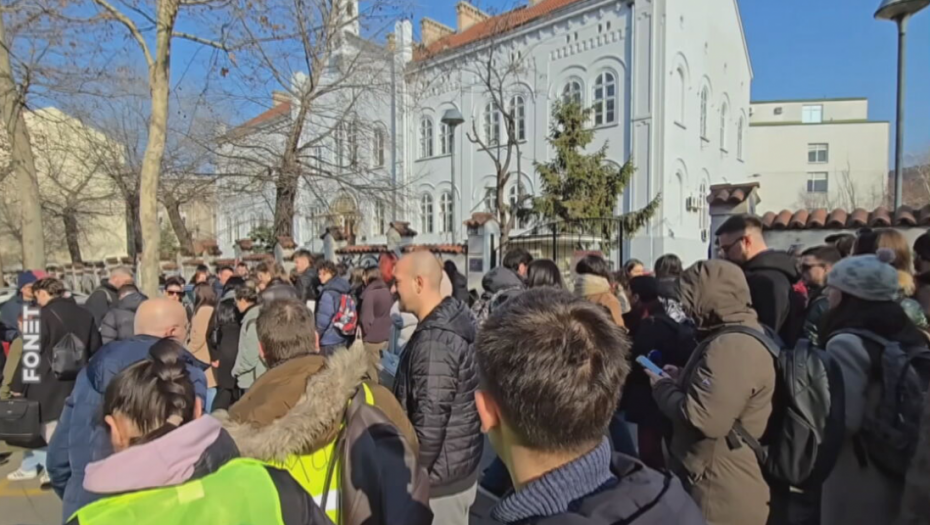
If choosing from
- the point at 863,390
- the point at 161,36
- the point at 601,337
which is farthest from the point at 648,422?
the point at 161,36

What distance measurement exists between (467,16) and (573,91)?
40.1 ft

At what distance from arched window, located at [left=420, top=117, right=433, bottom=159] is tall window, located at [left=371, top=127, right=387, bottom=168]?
84.7 inches

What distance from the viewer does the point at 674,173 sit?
910 inches

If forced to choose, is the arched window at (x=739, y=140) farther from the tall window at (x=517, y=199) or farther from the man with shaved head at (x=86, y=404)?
the man with shaved head at (x=86, y=404)

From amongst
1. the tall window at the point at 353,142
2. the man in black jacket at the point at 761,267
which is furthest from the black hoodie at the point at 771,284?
the tall window at the point at 353,142

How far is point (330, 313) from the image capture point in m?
6.65

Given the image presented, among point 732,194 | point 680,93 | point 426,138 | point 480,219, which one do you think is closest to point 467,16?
point 426,138

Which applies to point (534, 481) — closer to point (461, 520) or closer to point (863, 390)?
point (461, 520)

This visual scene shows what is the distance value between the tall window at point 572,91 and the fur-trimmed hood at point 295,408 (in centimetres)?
2366

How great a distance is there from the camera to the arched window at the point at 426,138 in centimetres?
2980

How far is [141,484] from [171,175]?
23.6 meters

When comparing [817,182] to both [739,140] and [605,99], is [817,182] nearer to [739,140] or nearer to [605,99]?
[739,140]

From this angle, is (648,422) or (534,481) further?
(648,422)

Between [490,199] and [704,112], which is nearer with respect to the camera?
[704,112]
